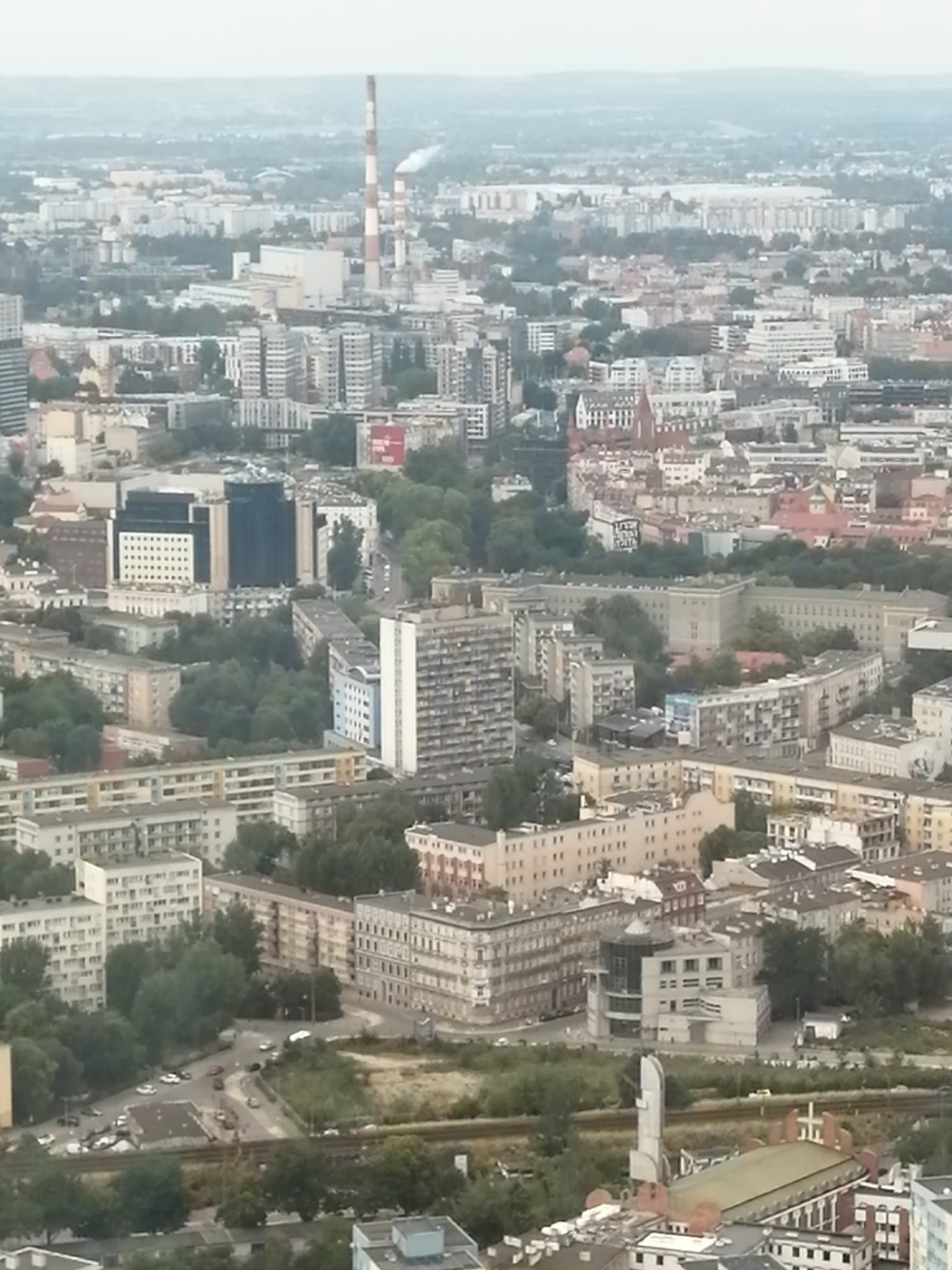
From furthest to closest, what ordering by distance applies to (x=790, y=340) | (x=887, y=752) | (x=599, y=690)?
(x=790, y=340)
(x=599, y=690)
(x=887, y=752)

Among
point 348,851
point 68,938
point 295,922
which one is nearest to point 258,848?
point 348,851

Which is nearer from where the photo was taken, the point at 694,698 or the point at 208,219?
the point at 694,698

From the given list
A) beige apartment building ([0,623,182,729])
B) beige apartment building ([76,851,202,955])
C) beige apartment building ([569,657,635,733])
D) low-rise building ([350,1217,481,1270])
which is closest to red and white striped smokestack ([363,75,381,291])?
beige apartment building ([0,623,182,729])

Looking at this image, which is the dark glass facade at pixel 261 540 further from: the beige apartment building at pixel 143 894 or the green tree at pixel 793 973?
the green tree at pixel 793 973

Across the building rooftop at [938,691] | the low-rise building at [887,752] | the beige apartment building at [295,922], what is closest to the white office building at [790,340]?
the building rooftop at [938,691]

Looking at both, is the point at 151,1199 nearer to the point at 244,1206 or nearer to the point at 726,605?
the point at 244,1206

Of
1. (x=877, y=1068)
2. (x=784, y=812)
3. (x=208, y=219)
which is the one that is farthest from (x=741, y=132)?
(x=877, y=1068)

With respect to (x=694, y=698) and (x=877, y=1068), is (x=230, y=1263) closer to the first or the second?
(x=877, y=1068)
